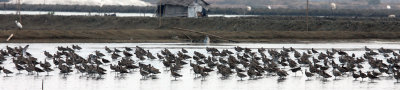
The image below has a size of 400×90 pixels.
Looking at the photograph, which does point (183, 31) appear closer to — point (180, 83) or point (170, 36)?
point (170, 36)

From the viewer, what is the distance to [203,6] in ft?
328

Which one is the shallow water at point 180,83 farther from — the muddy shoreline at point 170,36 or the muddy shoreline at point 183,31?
the muddy shoreline at point 183,31

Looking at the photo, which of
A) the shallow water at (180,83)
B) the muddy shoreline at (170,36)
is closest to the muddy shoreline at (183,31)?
the muddy shoreline at (170,36)

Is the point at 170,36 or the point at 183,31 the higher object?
the point at 183,31

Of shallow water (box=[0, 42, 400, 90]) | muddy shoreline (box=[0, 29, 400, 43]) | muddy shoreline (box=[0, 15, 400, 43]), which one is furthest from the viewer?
muddy shoreline (box=[0, 15, 400, 43])

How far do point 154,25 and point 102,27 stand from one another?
596 cm

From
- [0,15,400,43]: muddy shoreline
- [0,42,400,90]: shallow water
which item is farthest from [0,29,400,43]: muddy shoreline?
[0,42,400,90]: shallow water

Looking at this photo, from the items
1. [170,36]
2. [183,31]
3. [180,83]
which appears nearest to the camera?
[180,83]

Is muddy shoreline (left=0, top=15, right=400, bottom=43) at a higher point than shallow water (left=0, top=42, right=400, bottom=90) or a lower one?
higher

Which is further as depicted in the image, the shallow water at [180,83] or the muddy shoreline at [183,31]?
the muddy shoreline at [183,31]

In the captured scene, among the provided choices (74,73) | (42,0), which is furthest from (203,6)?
(42,0)

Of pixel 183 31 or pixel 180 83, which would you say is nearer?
pixel 180 83

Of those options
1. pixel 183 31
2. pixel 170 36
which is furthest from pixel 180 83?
pixel 183 31

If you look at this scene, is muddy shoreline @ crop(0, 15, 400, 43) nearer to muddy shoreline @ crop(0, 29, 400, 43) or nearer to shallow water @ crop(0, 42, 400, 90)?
muddy shoreline @ crop(0, 29, 400, 43)
